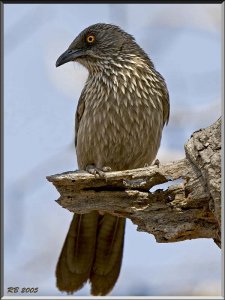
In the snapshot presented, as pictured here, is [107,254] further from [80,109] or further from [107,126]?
[80,109]

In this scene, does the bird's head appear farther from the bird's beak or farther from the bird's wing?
the bird's wing

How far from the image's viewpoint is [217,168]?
4559 millimetres

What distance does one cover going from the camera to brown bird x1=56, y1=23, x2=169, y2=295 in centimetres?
629

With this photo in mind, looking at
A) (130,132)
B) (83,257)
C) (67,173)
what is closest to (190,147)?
(67,173)

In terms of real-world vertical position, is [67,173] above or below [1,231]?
above

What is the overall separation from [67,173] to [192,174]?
3.39ft

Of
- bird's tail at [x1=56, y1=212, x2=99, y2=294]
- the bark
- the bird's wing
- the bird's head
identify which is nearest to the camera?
the bark

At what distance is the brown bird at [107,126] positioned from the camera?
6285 mm

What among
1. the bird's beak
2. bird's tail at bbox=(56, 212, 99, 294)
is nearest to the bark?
bird's tail at bbox=(56, 212, 99, 294)

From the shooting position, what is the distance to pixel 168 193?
4.92m

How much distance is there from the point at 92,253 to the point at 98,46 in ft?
7.50

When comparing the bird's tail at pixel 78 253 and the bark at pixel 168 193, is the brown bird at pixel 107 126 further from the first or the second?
the bark at pixel 168 193

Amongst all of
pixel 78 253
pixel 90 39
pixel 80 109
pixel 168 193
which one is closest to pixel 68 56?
pixel 90 39

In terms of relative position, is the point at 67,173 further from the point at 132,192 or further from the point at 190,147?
the point at 190,147
